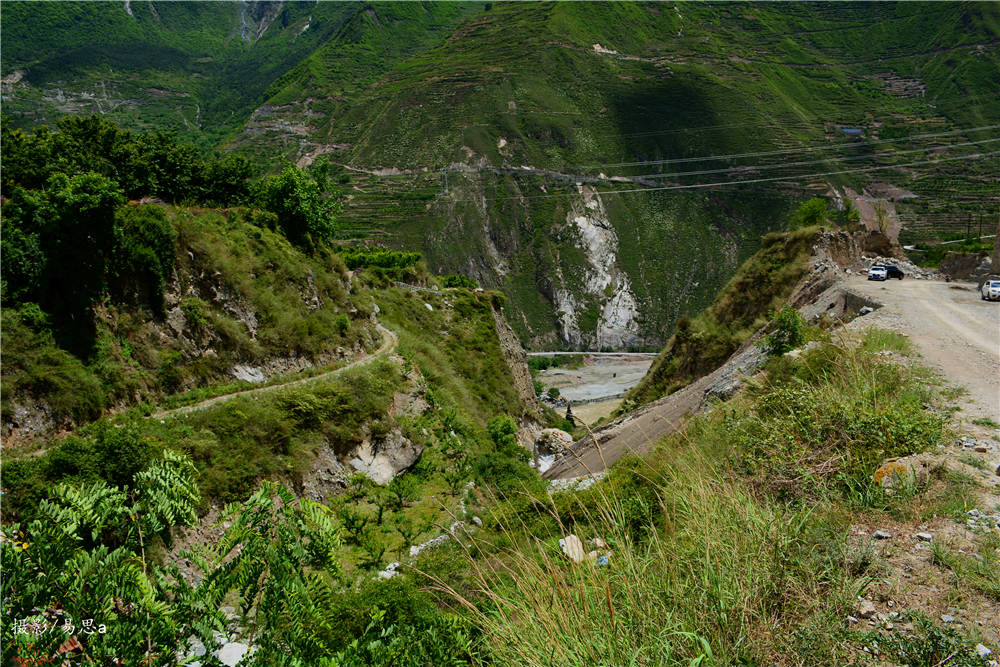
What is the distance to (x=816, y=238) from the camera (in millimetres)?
30375

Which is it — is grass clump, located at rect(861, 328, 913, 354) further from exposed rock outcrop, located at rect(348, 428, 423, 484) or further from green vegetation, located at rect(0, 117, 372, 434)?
green vegetation, located at rect(0, 117, 372, 434)

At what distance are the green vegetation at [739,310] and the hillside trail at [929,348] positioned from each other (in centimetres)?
383

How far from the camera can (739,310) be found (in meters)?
32.1

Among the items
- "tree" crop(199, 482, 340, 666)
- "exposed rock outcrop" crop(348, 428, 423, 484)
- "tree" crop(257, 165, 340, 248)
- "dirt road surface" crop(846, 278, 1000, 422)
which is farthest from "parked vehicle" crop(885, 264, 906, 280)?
"tree" crop(199, 482, 340, 666)

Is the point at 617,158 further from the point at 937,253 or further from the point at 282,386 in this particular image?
the point at 282,386

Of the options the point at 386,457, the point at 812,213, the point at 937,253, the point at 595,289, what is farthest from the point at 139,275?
the point at 595,289

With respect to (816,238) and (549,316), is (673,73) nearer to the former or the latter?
(549,316)

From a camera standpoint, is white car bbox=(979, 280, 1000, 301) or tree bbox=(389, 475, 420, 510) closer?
tree bbox=(389, 475, 420, 510)

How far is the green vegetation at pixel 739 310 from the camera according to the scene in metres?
29.7

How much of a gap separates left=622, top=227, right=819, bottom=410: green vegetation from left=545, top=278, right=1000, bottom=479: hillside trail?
3.83 meters

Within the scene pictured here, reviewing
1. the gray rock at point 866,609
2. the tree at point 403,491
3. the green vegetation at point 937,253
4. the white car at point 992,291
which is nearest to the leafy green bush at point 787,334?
the gray rock at point 866,609

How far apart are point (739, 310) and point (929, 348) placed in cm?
1923

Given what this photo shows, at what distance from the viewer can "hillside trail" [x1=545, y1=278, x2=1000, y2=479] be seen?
10062 mm

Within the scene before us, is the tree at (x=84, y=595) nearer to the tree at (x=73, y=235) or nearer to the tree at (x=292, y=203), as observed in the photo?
the tree at (x=73, y=235)
